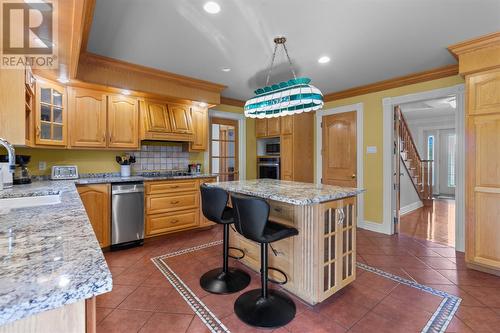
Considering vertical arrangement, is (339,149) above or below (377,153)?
above

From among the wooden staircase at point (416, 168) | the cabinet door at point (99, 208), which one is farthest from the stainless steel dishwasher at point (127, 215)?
the wooden staircase at point (416, 168)

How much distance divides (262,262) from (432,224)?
4.18 m

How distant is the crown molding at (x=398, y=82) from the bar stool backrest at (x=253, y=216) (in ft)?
10.7

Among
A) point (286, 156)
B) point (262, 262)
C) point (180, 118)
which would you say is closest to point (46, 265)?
point (262, 262)

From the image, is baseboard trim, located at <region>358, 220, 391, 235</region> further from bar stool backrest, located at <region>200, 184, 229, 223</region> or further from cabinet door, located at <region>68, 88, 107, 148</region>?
cabinet door, located at <region>68, 88, 107, 148</region>

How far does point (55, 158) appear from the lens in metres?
3.29

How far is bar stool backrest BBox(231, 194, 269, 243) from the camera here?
1.74m

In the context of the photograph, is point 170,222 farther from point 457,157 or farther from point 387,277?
point 457,157

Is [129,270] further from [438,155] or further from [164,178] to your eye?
[438,155]

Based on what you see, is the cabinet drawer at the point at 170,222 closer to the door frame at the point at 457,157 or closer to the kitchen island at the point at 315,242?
the kitchen island at the point at 315,242

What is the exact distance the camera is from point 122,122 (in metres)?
3.48

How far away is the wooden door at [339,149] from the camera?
4.33 meters

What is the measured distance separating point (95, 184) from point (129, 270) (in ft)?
3.91

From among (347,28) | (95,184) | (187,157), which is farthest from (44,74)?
(347,28)
